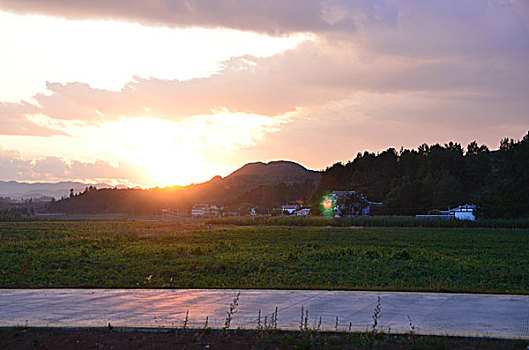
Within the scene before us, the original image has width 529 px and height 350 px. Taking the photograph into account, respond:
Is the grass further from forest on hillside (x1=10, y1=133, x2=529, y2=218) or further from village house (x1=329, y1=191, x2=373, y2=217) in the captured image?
village house (x1=329, y1=191, x2=373, y2=217)

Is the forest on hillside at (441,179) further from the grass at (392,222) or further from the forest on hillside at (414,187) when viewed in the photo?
the grass at (392,222)

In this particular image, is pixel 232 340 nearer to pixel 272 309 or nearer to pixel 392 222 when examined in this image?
pixel 272 309

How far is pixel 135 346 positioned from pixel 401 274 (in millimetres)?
9856

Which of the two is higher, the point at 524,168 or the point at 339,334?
the point at 524,168

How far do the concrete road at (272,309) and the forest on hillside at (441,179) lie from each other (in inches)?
2578

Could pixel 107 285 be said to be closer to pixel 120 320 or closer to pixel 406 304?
pixel 120 320

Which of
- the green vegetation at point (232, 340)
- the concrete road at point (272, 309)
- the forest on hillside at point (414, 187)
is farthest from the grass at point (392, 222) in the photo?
the green vegetation at point (232, 340)

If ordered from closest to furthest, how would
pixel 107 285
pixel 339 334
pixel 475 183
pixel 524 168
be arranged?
pixel 339 334 < pixel 107 285 < pixel 524 168 < pixel 475 183

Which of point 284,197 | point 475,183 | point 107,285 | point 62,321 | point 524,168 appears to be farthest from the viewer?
point 284,197

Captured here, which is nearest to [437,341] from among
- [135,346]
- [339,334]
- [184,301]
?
[339,334]

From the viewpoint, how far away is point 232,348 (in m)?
6.09

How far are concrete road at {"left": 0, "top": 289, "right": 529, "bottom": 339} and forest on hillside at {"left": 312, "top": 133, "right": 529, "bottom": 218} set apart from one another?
65.5 metres

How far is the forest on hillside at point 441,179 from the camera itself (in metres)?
69.7

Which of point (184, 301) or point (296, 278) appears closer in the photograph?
point (184, 301)
